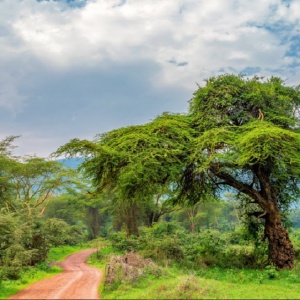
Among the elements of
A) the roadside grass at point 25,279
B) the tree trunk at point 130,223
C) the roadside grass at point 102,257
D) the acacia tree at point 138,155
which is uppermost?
the acacia tree at point 138,155

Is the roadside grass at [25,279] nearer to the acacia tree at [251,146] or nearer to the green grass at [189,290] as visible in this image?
the green grass at [189,290]

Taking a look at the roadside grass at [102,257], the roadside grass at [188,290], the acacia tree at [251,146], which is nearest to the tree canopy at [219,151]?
the acacia tree at [251,146]

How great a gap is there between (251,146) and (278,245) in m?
6.78

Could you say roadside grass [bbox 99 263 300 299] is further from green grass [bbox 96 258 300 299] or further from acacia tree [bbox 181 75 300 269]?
acacia tree [bbox 181 75 300 269]

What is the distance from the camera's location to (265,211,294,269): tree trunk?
2065cm

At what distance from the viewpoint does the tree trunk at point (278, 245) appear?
20.6 metres

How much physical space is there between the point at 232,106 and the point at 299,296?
13447mm

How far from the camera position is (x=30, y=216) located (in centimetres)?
2417

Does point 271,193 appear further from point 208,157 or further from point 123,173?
point 123,173

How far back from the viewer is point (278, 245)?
69.3 ft

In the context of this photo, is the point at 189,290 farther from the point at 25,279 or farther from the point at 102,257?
the point at 102,257

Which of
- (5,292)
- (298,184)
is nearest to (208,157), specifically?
(298,184)

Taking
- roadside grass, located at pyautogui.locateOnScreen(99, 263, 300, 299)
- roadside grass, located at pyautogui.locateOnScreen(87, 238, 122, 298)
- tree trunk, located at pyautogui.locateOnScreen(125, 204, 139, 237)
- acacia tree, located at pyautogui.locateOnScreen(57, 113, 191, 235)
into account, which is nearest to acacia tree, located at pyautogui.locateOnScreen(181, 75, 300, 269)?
acacia tree, located at pyautogui.locateOnScreen(57, 113, 191, 235)

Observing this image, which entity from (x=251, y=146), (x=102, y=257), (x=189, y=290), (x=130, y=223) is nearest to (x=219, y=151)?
(x=251, y=146)
